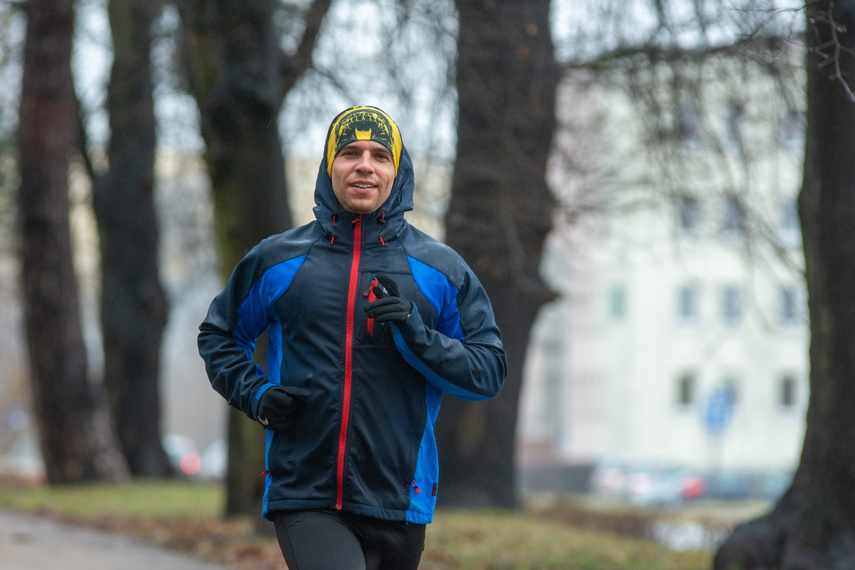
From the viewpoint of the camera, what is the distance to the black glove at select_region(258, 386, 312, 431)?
10.2 feet

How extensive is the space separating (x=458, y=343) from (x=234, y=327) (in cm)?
69

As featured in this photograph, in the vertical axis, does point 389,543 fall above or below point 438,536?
Result: above

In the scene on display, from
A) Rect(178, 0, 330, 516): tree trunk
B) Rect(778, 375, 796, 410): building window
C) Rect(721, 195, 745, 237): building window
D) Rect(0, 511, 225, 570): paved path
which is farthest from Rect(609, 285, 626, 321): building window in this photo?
Rect(178, 0, 330, 516): tree trunk

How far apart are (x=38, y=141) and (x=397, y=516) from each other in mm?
11645

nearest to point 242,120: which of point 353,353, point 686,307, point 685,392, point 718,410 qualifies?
point 353,353

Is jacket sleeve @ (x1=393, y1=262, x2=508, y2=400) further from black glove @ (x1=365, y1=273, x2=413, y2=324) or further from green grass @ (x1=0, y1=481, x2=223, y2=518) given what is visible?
green grass @ (x1=0, y1=481, x2=223, y2=518)

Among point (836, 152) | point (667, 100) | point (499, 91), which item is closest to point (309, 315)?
point (836, 152)

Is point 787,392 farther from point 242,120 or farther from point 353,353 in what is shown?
point 353,353

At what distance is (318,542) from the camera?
3104 mm

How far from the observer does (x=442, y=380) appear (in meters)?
3.22

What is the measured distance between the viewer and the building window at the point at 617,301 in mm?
50625

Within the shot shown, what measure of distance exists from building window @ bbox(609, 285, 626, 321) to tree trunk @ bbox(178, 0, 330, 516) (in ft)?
141

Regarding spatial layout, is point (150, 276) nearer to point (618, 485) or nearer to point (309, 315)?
point (309, 315)

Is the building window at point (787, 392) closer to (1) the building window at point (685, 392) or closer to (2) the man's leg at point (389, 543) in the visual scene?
(1) the building window at point (685, 392)
